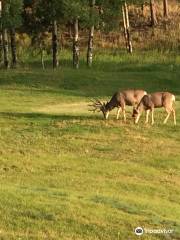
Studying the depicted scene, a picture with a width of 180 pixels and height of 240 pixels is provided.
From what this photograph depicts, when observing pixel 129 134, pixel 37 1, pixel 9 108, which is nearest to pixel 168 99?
pixel 129 134

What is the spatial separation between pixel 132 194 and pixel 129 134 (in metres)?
7.46

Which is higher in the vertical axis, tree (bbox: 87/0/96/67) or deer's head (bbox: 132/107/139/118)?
tree (bbox: 87/0/96/67)

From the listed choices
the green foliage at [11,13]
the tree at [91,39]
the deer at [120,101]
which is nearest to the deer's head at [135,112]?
the deer at [120,101]

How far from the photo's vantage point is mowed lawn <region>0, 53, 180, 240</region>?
12555mm

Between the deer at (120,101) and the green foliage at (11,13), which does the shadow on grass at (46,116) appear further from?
the green foliage at (11,13)

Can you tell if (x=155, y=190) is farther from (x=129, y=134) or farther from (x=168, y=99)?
(x=168, y=99)

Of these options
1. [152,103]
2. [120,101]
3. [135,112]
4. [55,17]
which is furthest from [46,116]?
[55,17]

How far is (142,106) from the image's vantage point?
84.3 feet

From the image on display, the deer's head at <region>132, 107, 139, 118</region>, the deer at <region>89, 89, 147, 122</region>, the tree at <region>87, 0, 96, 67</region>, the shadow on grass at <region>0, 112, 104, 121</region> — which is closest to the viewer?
the deer's head at <region>132, 107, 139, 118</region>

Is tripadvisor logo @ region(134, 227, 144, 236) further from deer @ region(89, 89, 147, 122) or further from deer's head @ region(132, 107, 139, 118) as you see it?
deer @ region(89, 89, 147, 122)

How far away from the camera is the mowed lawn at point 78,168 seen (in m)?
12.6

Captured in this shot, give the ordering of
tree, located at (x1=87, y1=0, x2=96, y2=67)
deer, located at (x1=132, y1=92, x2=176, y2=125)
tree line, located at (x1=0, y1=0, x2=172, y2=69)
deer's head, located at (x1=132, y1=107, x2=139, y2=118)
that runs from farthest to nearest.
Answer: tree, located at (x1=87, y1=0, x2=96, y2=67)
tree line, located at (x1=0, y1=0, x2=172, y2=69)
deer, located at (x1=132, y1=92, x2=176, y2=125)
deer's head, located at (x1=132, y1=107, x2=139, y2=118)

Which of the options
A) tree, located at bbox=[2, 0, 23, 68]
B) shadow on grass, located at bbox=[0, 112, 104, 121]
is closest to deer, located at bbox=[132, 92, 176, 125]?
shadow on grass, located at bbox=[0, 112, 104, 121]

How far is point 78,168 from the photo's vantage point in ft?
62.7
